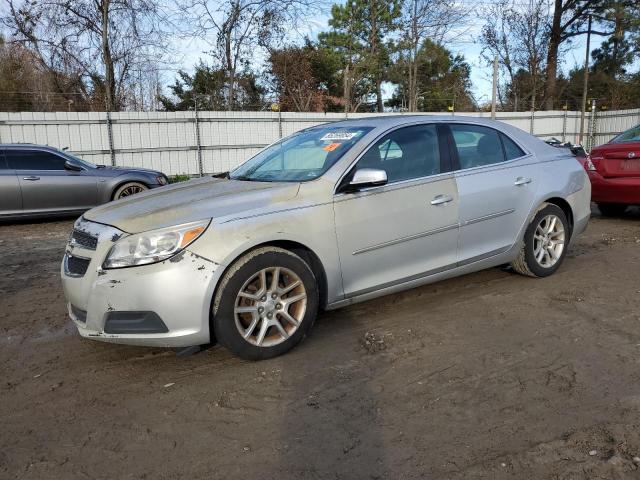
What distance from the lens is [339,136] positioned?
4.07 meters

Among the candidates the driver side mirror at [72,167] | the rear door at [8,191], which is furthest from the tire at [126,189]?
the rear door at [8,191]

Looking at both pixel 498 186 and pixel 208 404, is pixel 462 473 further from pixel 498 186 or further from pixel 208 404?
pixel 498 186

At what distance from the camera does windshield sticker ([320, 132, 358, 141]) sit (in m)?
3.99

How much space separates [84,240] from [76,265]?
16cm

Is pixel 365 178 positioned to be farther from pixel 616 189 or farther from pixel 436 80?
pixel 436 80

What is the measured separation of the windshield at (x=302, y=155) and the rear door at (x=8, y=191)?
6.00 meters

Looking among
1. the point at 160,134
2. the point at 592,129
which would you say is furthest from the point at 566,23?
the point at 160,134

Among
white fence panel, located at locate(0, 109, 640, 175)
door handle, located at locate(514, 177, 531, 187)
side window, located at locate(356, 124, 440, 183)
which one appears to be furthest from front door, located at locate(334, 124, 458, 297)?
white fence panel, located at locate(0, 109, 640, 175)

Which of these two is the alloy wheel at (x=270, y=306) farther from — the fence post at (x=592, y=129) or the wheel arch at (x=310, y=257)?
the fence post at (x=592, y=129)

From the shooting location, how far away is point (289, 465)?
2324 millimetres

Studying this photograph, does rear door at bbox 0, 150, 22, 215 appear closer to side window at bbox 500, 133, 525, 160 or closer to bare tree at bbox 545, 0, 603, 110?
side window at bbox 500, 133, 525, 160

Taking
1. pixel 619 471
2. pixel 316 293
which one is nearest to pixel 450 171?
pixel 316 293

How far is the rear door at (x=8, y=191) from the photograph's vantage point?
8695mm

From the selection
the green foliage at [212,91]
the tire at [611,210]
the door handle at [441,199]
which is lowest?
the tire at [611,210]
